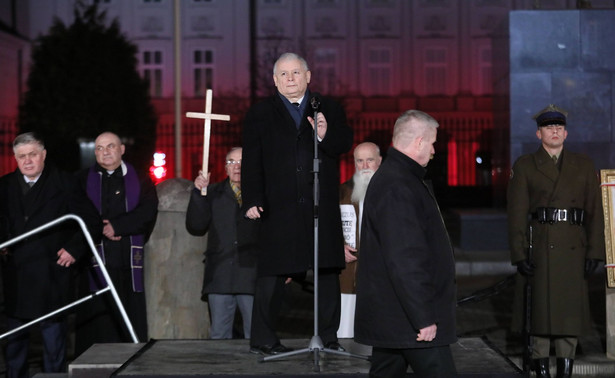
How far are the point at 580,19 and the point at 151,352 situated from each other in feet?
37.7

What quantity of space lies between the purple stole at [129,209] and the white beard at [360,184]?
1742 mm

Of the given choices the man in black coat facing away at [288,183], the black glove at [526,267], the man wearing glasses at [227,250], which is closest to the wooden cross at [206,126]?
the man wearing glasses at [227,250]

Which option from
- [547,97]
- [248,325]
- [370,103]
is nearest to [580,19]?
[547,97]

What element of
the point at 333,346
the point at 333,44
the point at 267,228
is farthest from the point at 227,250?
the point at 333,44

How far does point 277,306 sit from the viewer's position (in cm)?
689

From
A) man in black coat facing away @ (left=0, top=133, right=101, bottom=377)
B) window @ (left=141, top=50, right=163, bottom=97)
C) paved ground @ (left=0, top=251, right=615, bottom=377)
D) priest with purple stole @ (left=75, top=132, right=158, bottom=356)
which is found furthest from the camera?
window @ (left=141, top=50, right=163, bottom=97)

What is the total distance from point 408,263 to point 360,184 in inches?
109

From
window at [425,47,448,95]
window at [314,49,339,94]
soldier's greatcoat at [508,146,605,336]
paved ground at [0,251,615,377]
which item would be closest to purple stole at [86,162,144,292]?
paved ground at [0,251,615,377]

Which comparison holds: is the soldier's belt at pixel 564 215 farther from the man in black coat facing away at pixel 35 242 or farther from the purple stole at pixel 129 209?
the man in black coat facing away at pixel 35 242

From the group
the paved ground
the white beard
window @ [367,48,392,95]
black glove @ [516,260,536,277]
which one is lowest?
the paved ground

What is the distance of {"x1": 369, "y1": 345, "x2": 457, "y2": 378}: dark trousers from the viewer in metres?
5.22

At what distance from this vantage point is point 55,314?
784 cm

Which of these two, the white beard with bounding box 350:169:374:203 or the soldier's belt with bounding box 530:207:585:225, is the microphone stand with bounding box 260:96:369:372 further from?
the soldier's belt with bounding box 530:207:585:225

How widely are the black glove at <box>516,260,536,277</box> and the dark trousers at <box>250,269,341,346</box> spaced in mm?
1868
